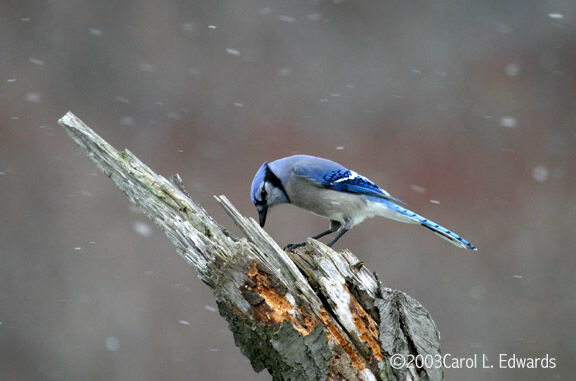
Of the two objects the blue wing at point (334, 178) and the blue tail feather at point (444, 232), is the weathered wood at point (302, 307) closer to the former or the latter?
the blue tail feather at point (444, 232)

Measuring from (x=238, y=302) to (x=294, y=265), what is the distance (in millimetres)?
190

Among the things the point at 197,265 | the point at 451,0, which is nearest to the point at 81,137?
the point at 197,265

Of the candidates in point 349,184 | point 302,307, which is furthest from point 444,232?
point 302,307

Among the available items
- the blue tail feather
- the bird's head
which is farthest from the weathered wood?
the blue tail feather

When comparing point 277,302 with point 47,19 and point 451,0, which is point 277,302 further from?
point 451,0

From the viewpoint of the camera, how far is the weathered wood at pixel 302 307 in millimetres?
1288

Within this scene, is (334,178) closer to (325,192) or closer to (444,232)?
(325,192)

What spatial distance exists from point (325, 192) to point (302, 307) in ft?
3.36

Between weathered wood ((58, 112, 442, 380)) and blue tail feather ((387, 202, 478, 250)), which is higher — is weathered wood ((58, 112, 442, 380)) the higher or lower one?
the higher one

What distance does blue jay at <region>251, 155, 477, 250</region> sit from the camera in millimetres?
2320

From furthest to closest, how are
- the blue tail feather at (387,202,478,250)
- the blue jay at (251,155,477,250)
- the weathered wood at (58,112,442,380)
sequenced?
the blue jay at (251,155,477,250) < the blue tail feather at (387,202,478,250) < the weathered wood at (58,112,442,380)

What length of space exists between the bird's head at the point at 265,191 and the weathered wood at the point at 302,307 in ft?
1.83

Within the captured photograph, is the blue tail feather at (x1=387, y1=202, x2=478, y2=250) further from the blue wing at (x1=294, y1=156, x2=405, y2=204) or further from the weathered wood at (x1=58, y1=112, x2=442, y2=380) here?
the weathered wood at (x1=58, y1=112, x2=442, y2=380)

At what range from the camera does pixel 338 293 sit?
4.72 ft
